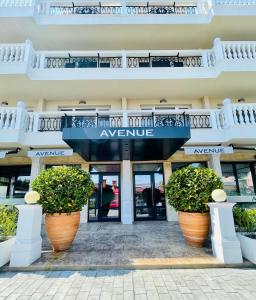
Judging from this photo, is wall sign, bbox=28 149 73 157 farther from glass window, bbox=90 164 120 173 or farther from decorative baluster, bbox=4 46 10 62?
decorative baluster, bbox=4 46 10 62

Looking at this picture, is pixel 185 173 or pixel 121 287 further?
pixel 185 173

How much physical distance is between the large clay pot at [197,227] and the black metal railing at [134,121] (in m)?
5.27

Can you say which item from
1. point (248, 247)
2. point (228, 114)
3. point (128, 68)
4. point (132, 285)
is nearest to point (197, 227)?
point (248, 247)

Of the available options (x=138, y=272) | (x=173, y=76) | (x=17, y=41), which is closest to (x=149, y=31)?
(x=173, y=76)

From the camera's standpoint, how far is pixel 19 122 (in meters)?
8.84

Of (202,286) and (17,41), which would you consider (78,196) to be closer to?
(202,286)

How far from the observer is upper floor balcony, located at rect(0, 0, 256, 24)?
35.1ft

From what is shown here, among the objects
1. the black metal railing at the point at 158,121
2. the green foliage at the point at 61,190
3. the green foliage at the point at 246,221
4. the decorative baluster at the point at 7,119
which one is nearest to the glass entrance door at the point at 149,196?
the black metal railing at the point at 158,121

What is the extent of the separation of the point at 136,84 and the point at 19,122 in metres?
5.95

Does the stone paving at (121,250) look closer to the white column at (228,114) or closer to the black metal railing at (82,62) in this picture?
the white column at (228,114)

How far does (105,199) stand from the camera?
1100 centimetres

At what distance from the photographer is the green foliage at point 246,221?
5.23 meters

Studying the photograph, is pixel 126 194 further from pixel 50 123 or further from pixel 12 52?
pixel 12 52

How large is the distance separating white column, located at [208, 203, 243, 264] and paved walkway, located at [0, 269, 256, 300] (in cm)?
34
